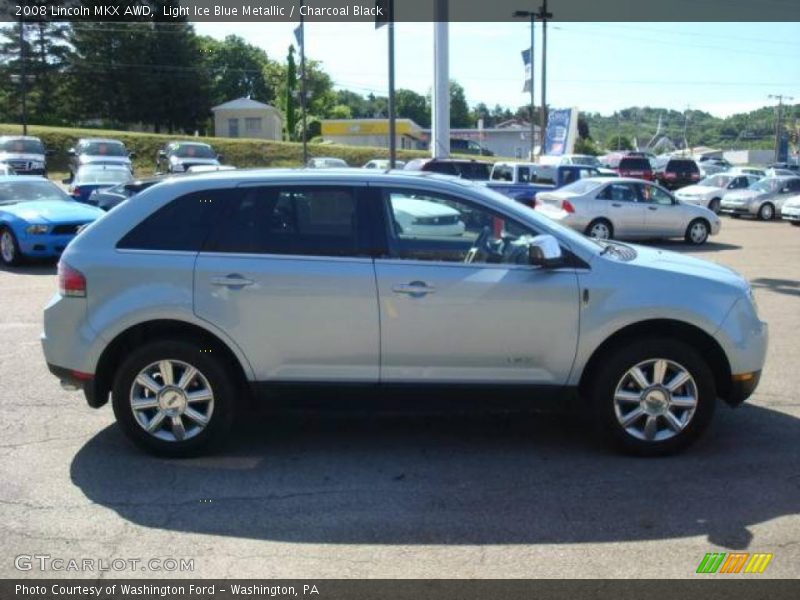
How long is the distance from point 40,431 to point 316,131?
7724cm

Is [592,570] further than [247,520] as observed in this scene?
No

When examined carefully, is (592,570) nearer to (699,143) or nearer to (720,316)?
(720,316)

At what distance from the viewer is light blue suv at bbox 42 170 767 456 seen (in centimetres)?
491

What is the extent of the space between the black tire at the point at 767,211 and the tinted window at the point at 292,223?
24.9 m

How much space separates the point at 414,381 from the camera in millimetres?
4969

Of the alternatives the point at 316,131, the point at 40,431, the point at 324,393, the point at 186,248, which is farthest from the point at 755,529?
the point at 316,131


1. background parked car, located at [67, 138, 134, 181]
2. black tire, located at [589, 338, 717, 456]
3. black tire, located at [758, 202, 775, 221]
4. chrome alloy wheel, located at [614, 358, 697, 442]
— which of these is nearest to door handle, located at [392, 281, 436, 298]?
black tire, located at [589, 338, 717, 456]

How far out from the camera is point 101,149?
30.0 meters

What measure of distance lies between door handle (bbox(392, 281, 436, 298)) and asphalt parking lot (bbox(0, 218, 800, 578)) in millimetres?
1059

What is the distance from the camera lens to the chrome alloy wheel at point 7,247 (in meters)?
13.4

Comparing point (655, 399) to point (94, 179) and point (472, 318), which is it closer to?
point (472, 318)

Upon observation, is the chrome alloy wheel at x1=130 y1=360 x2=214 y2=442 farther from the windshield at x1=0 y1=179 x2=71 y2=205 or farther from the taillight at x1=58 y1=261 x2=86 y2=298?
the windshield at x1=0 y1=179 x2=71 y2=205

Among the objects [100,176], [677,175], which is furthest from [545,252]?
[677,175]
